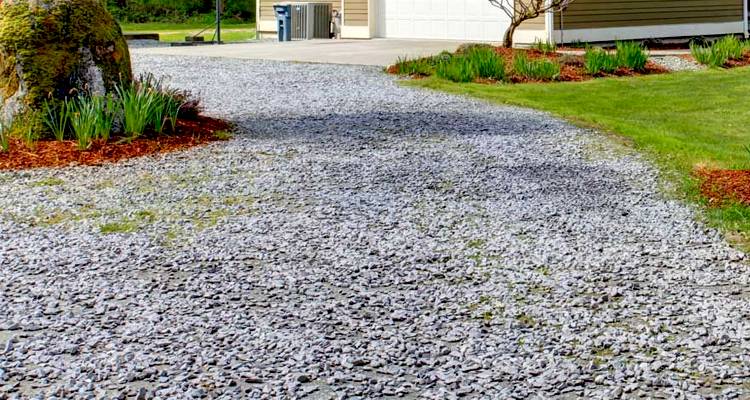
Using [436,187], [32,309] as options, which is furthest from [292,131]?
[32,309]

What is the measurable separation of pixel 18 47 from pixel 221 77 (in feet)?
20.3

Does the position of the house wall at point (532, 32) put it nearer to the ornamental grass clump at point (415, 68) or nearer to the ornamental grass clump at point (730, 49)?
the ornamental grass clump at point (730, 49)

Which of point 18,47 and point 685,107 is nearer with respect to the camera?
point 18,47

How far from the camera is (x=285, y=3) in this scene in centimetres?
2573

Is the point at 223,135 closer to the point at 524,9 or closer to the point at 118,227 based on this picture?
the point at 118,227

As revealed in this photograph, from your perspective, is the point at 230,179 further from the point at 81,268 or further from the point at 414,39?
the point at 414,39

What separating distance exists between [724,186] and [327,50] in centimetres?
1359

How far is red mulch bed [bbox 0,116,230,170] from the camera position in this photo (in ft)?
29.7

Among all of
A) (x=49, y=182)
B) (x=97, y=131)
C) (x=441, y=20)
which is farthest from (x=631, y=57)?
(x=49, y=182)

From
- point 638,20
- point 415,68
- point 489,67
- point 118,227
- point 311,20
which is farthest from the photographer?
point 311,20

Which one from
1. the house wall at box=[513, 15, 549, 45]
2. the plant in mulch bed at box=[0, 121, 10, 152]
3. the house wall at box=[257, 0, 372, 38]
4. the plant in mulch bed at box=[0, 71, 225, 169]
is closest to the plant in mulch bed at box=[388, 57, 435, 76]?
the house wall at box=[513, 15, 549, 45]

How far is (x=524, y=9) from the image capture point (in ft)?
63.4

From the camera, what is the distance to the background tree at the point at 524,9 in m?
18.6

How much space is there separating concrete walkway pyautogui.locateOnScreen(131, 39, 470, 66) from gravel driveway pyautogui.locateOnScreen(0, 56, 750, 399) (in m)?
9.11
